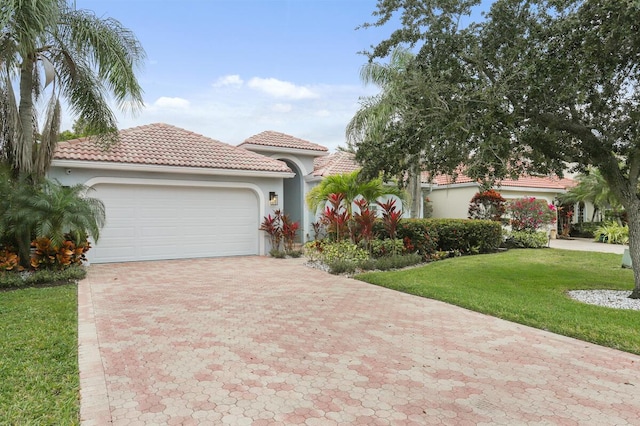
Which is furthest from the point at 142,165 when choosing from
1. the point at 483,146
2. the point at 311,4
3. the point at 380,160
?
the point at 483,146

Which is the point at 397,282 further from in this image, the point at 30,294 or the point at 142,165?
the point at 142,165

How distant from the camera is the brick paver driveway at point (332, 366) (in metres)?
3.78

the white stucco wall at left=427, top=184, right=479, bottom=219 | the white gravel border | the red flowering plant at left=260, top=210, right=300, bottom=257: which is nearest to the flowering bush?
the white stucco wall at left=427, top=184, right=479, bottom=219

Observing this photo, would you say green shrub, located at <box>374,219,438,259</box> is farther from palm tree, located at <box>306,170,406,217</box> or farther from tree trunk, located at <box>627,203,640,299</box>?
tree trunk, located at <box>627,203,640,299</box>

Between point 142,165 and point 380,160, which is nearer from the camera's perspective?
point 380,160

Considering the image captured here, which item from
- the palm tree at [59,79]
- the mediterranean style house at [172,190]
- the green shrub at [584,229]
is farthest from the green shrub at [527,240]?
the palm tree at [59,79]

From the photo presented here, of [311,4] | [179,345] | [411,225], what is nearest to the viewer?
→ [179,345]

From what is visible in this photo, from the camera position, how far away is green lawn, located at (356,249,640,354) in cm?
641

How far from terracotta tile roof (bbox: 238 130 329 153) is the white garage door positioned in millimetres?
4150

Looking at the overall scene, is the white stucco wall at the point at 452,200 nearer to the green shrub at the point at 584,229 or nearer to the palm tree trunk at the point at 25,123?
the green shrub at the point at 584,229

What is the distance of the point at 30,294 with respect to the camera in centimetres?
862

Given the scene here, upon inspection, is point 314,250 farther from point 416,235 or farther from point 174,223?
point 174,223

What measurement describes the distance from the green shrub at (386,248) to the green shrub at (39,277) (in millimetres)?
8402

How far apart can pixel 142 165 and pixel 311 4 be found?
736cm
